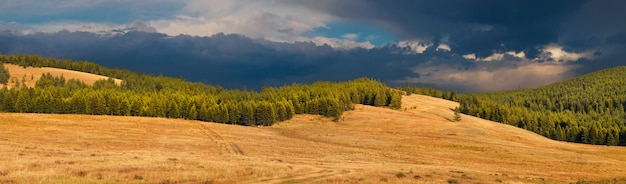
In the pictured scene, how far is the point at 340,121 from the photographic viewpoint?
528 feet

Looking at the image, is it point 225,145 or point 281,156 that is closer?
point 281,156

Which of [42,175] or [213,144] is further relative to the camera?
[213,144]

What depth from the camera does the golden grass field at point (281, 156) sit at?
3784 cm

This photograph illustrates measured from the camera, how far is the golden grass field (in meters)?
37.8

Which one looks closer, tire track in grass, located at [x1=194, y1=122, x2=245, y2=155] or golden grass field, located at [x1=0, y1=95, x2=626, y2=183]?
golden grass field, located at [x1=0, y1=95, x2=626, y2=183]

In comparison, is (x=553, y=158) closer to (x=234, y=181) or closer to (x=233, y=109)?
(x=234, y=181)

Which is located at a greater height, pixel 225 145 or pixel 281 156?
pixel 281 156

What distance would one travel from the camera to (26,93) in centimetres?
14450

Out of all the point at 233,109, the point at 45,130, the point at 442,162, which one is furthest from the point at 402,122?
the point at 45,130

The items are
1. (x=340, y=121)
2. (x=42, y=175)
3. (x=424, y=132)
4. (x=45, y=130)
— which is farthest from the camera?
(x=340, y=121)

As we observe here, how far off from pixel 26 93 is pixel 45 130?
230 feet

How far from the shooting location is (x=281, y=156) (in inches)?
2514

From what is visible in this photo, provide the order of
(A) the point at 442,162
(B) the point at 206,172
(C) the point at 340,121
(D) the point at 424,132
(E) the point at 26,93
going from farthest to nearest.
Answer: (C) the point at 340,121, (E) the point at 26,93, (D) the point at 424,132, (A) the point at 442,162, (B) the point at 206,172

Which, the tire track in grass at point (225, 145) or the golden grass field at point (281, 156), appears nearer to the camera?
the golden grass field at point (281, 156)
